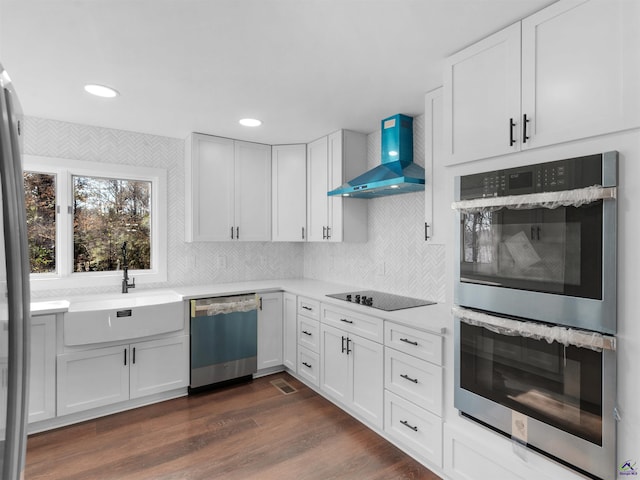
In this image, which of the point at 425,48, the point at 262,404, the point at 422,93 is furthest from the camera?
the point at 262,404

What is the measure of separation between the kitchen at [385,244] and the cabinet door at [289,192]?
0.20m

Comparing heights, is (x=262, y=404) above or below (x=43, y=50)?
below

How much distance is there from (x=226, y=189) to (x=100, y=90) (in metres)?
1.44

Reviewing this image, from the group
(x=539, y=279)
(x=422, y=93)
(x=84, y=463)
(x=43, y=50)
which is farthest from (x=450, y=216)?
(x=84, y=463)

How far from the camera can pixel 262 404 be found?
10.1 ft

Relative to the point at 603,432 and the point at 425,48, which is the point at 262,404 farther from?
the point at 425,48

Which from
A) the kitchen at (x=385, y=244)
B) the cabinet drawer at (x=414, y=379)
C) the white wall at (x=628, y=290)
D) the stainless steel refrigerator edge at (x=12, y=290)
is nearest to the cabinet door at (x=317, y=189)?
the kitchen at (x=385, y=244)

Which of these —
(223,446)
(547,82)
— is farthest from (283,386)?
(547,82)

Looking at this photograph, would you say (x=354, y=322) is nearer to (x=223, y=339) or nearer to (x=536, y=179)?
(x=223, y=339)

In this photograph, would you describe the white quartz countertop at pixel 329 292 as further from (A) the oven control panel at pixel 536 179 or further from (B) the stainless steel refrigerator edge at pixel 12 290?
(B) the stainless steel refrigerator edge at pixel 12 290

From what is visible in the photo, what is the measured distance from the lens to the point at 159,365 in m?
3.12

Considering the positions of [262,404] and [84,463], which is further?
[262,404]

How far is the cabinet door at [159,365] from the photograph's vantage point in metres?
3.02

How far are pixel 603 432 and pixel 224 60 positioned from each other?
2.51 m
